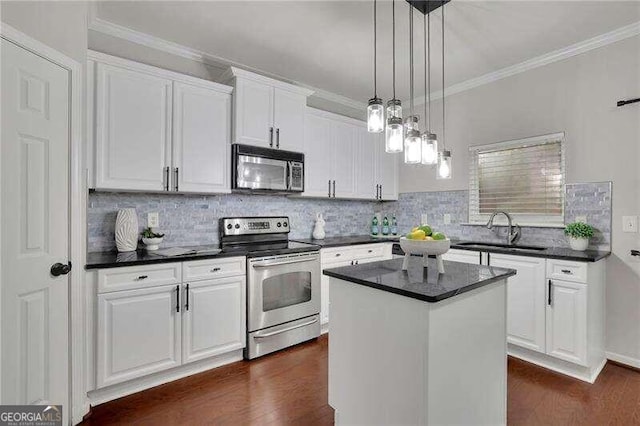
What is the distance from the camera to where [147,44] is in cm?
263

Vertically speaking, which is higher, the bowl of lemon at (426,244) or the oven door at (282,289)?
the bowl of lemon at (426,244)

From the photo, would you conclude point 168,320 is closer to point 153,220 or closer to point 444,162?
point 153,220

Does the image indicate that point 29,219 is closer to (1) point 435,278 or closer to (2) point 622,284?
(1) point 435,278

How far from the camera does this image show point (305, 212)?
373 cm

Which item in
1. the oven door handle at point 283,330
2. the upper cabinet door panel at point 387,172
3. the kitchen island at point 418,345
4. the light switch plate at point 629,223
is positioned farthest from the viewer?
the upper cabinet door panel at point 387,172

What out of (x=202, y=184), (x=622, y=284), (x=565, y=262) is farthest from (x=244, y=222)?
(x=622, y=284)

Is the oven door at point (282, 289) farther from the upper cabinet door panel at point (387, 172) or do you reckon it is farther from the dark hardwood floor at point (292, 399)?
the upper cabinet door panel at point (387, 172)

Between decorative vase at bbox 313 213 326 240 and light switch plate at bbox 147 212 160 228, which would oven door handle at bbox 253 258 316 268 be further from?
light switch plate at bbox 147 212 160 228

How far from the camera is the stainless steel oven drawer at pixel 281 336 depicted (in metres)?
2.63

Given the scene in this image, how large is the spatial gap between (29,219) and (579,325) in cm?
355

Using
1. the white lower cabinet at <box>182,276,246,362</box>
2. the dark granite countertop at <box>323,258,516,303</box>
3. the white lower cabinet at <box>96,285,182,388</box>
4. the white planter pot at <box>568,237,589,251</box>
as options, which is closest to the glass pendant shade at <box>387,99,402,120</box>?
the dark granite countertop at <box>323,258,516,303</box>

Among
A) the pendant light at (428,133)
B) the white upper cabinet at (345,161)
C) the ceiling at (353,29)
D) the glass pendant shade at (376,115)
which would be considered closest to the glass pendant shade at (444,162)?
the pendant light at (428,133)

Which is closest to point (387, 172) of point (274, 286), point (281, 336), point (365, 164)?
point (365, 164)

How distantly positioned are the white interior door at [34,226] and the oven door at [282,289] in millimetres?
1248
